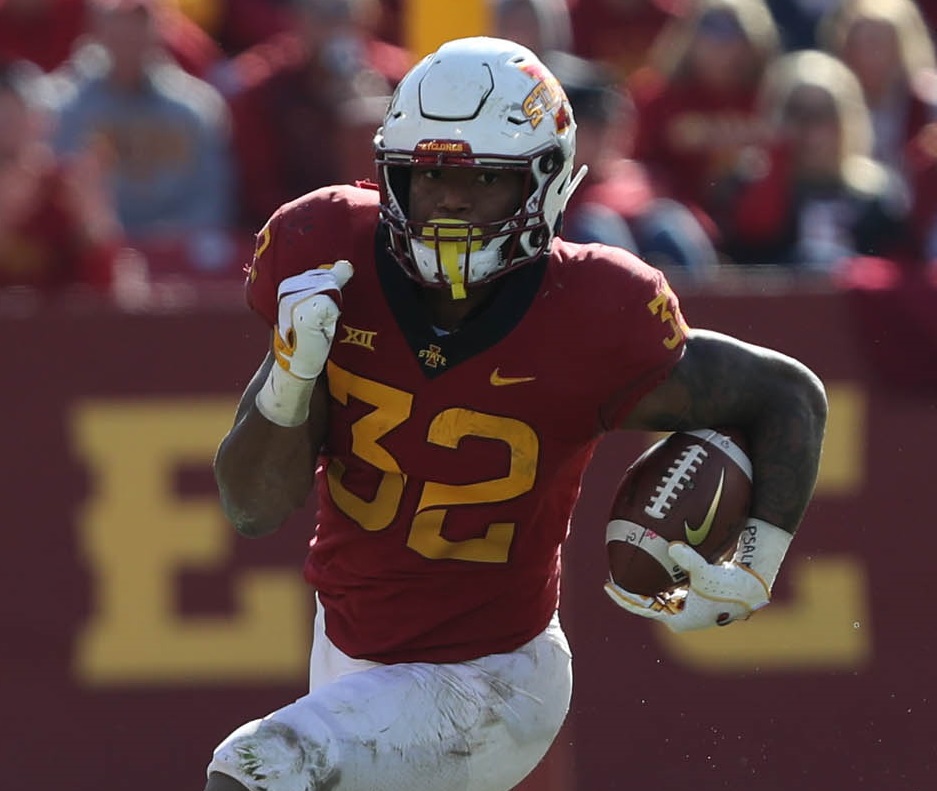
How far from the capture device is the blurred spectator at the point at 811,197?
7.08 metres

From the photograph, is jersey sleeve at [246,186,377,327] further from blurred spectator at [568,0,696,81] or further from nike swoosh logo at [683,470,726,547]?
blurred spectator at [568,0,696,81]

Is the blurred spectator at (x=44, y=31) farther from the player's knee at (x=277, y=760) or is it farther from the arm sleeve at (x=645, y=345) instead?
the player's knee at (x=277, y=760)

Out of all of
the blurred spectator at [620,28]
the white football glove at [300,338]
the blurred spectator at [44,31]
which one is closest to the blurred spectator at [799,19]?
the blurred spectator at [620,28]

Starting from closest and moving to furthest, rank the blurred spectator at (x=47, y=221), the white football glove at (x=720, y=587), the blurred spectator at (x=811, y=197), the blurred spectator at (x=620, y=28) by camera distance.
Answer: the white football glove at (x=720, y=587) → the blurred spectator at (x=47, y=221) → the blurred spectator at (x=811, y=197) → the blurred spectator at (x=620, y=28)

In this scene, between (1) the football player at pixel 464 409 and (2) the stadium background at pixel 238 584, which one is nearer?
(1) the football player at pixel 464 409

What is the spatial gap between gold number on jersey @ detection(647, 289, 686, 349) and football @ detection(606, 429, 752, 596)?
21 cm

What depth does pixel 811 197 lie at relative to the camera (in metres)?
7.14

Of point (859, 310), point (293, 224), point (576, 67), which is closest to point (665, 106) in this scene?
point (576, 67)

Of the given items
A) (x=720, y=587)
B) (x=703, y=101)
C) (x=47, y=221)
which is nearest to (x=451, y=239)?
(x=720, y=587)

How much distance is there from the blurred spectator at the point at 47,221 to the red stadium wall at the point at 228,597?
395 mm

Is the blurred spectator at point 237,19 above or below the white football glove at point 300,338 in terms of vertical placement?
below

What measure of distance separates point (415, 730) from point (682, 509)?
0.64 meters

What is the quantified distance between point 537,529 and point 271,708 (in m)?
2.49

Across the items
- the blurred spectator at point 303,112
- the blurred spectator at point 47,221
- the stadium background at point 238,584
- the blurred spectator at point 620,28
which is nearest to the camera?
the stadium background at point 238,584
